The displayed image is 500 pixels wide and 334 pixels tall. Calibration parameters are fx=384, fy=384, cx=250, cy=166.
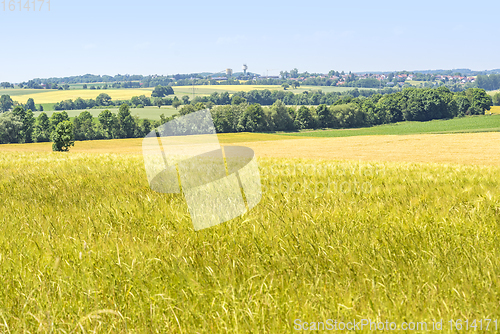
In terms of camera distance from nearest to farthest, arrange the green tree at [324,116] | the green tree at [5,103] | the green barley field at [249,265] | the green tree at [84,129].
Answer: the green barley field at [249,265], the green tree at [84,129], the green tree at [324,116], the green tree at [5,103]

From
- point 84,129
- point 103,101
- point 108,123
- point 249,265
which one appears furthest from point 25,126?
point 249,265

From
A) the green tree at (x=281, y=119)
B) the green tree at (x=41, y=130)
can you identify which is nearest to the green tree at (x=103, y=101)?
the green tree at (x=41, y=130)

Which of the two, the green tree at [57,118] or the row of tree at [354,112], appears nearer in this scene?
the row of tree at [354,112]

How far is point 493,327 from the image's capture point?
1976mm

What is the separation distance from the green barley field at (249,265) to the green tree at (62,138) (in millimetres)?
69140

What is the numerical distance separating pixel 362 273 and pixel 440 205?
221cm

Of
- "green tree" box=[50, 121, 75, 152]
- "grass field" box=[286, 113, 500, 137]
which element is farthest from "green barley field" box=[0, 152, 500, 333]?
"grass field" box=[286, 113, 500, 137]

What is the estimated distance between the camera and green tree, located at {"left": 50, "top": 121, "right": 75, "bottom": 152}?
219ft

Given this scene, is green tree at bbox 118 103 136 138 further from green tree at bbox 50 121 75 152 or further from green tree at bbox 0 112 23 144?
green tree at bbox 50 121 75 152

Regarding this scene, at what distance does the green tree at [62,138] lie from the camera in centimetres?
6662

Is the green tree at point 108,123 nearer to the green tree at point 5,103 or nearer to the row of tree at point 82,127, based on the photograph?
the row of tree at point 82,127

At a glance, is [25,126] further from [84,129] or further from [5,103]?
[5,103]

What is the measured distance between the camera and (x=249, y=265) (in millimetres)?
2746

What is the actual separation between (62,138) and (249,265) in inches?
2859
